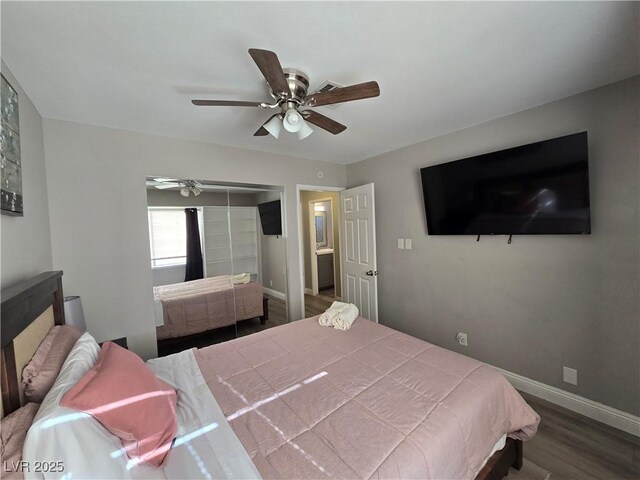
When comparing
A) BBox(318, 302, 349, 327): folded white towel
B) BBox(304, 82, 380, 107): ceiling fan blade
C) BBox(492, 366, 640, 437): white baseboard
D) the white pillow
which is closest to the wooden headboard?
the white pillow

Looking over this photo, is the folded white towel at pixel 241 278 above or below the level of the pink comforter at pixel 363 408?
above

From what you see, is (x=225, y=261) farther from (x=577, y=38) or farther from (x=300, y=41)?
(x=577, y=38)

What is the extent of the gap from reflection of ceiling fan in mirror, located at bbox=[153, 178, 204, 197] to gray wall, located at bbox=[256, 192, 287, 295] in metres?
0.88

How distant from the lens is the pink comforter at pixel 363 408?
3.46 feet

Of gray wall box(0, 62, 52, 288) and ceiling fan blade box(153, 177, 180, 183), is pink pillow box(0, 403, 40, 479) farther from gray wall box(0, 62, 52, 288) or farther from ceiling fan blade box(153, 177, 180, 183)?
ceiling fan blade box(153, 177, 180, 183)

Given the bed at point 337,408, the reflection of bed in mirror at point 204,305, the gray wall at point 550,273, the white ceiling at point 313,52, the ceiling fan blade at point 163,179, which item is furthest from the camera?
the reflection of bed in mirror at point 204,305

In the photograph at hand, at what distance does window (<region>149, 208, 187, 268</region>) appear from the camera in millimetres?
2498

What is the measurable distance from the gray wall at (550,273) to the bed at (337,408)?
98 centimetres

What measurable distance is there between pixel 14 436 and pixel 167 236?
6.45 ft

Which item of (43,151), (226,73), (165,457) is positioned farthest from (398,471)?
(43,151)

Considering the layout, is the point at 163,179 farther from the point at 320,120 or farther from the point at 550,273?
the point at 550,273

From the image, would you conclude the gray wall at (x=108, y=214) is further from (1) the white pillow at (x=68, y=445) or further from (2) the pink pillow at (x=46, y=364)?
(1) the white pillow at (x=68, y=445)

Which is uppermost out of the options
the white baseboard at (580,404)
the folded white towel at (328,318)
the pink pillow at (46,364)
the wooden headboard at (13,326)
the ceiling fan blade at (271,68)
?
the ceiling fan blade at (271,68)

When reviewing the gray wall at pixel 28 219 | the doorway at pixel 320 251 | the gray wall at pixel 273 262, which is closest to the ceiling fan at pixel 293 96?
the gray wall at pixel 28 219
